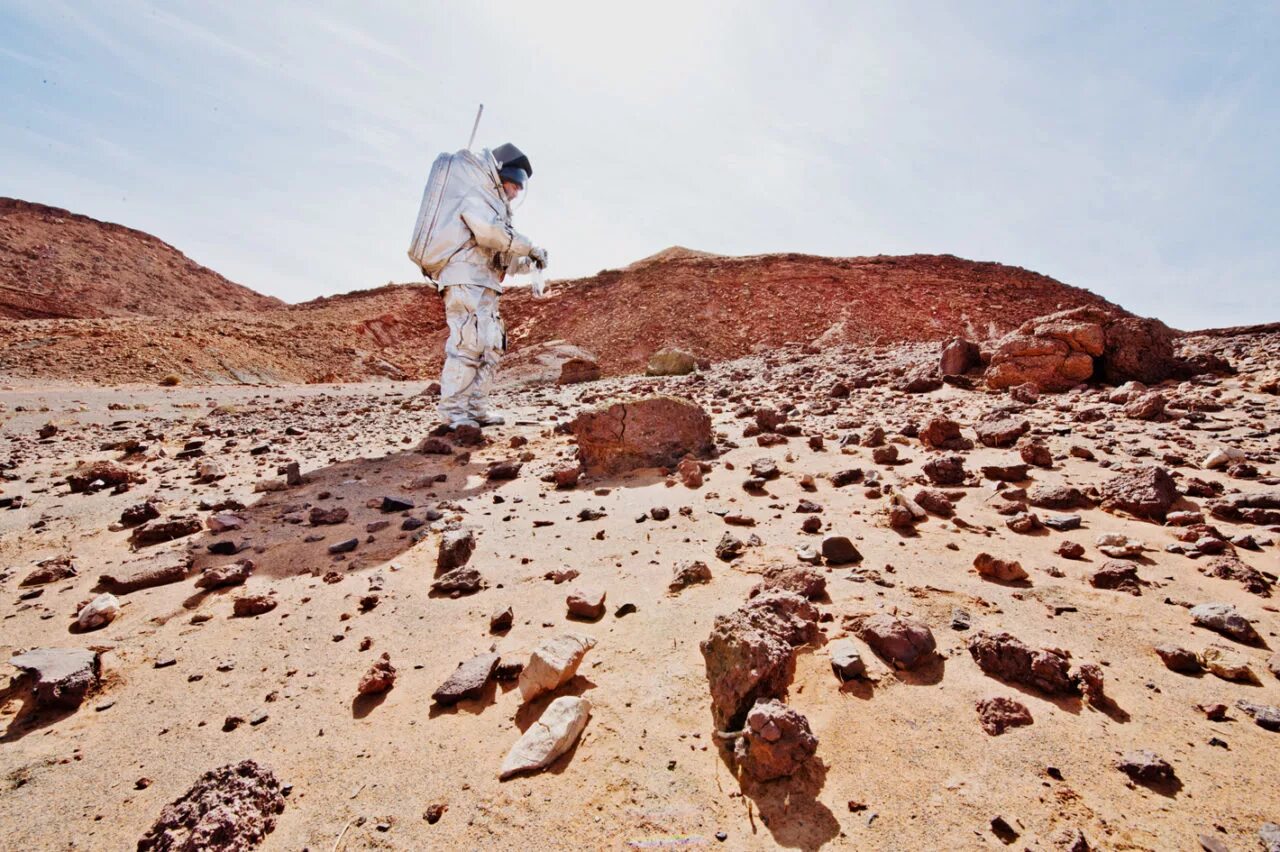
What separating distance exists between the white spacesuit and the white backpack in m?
0.01

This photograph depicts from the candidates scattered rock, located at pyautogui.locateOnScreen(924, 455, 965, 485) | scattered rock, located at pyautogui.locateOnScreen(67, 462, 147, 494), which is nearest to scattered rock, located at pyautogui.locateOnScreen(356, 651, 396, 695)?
scattered rock, located at pyautogui.locateOnScreen(924, 455, 965, 485)

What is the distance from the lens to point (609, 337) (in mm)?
20328

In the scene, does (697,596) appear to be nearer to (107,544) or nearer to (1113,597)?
(1113,597)

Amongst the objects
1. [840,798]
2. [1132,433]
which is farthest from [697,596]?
[1132,433]

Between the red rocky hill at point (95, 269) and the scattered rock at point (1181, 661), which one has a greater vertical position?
the red rocky hill at point (95, 269)

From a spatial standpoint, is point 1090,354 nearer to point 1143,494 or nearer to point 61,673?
point 1143,494

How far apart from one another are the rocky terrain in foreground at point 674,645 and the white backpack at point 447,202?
10.8ft

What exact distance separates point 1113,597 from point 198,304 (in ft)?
169

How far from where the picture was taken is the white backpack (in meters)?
6.79

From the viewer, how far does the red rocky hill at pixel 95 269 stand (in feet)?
112

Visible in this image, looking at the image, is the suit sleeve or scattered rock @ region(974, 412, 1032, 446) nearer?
scattered rock @ region(974, 412, 1032, 446)

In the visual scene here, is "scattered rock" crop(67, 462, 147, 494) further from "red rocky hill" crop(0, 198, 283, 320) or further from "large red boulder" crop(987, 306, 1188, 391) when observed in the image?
"red rocky hill" crop(0, 198, 283, 320)

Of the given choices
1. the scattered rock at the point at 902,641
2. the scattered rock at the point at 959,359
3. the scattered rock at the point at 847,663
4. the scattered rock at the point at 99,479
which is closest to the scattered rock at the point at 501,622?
the scattered rock at the point at 847,663

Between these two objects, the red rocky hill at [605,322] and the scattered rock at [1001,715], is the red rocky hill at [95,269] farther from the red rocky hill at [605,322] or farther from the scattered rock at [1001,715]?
the scattered rock at [1001,715]
